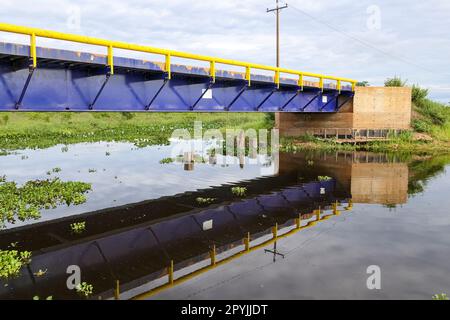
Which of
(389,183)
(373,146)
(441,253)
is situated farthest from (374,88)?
(441,253)

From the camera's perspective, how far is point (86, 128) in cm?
4841

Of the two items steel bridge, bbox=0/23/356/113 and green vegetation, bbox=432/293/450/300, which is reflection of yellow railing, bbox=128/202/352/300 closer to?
green vegetation, bbox=432/293/450/300

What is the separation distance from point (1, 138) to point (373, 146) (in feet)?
110

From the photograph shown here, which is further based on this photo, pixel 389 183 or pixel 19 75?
pixel 389 183

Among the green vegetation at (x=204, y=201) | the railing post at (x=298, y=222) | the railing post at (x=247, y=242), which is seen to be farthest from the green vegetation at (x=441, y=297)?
the green vegetation at (x=204, y=201)

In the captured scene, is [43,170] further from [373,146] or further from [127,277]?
[373,146]

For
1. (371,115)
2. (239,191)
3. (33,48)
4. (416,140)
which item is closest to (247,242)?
(239,191)

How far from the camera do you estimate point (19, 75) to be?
36.3ft

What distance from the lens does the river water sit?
21.9 ft

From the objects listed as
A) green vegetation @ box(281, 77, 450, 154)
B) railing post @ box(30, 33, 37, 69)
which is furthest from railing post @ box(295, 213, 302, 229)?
green vegetation @ box(281, 77, 450, 154)

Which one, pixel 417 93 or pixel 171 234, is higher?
pixel 417 93

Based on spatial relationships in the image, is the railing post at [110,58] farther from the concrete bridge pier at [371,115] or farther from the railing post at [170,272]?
the concrete bridge pier at [371,115]

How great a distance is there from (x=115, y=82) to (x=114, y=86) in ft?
0.52

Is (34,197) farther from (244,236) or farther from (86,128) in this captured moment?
(86,128)
